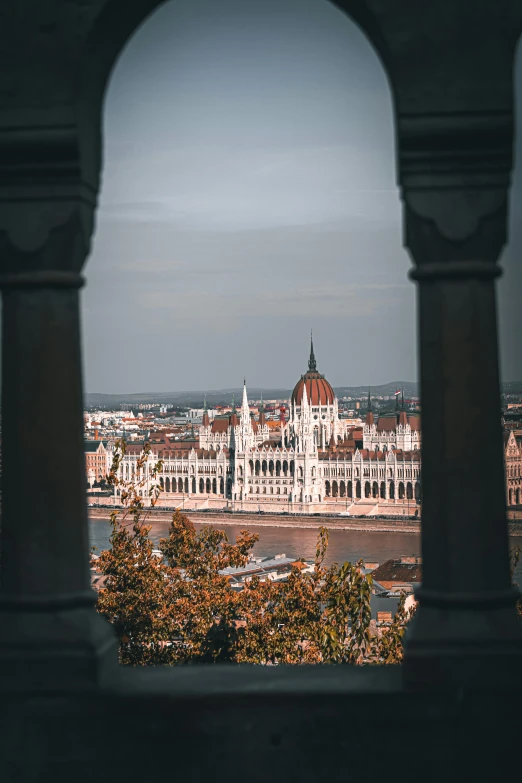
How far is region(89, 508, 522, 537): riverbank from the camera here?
4575cm

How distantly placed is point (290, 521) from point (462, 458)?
4853 cm

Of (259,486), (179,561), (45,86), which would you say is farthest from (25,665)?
(259,486)

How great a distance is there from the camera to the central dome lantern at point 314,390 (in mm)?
66000

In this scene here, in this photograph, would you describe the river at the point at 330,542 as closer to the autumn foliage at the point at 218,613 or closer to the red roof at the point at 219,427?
the red roof at the point at 219,427

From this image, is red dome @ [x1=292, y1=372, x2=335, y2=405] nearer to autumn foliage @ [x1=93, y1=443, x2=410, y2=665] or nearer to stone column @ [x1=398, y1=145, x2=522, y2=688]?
autumn foliage @ [x1=93, y1=443, x2=410, y2=665]


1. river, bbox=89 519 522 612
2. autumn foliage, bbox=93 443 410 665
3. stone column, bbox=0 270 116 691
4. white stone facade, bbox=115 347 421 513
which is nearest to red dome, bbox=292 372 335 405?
white stone facade, bbox=115 347 421 513

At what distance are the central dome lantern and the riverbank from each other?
1406cm

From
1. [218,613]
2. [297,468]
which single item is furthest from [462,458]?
[297,468]

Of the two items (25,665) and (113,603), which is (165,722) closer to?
(25,665)

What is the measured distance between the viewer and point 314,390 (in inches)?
2625

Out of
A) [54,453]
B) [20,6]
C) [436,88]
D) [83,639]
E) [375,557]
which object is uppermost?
[20,6]

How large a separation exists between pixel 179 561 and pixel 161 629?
112 inches

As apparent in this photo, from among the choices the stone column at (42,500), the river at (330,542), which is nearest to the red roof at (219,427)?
the river at (330,542)

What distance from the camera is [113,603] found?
7.18m
